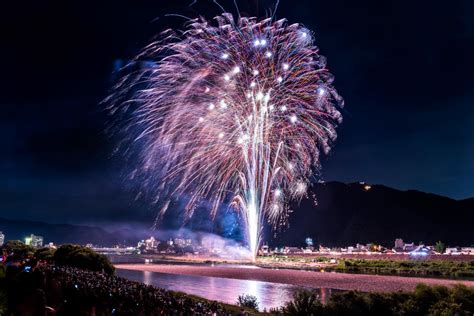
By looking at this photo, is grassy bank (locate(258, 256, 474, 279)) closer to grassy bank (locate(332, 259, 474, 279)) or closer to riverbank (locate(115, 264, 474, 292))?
grassy bank (locate(332, 259, 474, 279))

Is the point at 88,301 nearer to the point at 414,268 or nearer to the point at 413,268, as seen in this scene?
the point at 414,268

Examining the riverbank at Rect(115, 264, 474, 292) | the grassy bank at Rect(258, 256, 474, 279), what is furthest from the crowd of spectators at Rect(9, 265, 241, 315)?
the grassy bank at Rect(258, 256, 474, 279)

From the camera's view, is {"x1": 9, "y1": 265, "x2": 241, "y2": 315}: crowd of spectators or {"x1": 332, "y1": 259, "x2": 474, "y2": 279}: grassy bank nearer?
{"x1": 9, "y1": 265, "x2": 241, "y2": 315}: crowd of spectators

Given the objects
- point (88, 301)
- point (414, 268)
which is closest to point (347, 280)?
point (414, 268)

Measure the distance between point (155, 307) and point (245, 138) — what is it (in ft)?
76.8

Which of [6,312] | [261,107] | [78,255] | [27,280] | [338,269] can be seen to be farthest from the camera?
[338,269]

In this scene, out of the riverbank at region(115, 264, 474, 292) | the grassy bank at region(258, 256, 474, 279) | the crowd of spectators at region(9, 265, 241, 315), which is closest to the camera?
the crowd of spectators at region(9, 265, 241, 315)

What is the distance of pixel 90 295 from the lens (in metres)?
16.4

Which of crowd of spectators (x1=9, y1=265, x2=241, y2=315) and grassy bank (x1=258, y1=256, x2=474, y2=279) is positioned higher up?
crowd of spectators (x1=9, y1=265, x2=241, y2=315)

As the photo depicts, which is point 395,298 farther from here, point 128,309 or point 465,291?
point 128,309

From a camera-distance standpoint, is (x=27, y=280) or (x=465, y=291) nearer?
(x=27, y=280)

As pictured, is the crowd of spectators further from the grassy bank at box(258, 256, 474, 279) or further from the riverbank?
the grassy bank at box(258, 256, 474, 279)

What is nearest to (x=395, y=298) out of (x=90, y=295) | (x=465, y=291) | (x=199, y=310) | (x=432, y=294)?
(x=432, y=294)

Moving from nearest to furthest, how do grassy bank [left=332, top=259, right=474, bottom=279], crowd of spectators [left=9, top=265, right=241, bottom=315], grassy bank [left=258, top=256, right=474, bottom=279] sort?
crowd of spectators [left=9, top=265, right=241, bottom=315] → grassy bank [left=258, top=256, right=474, bottom=279] → grassy bank [left=332, top=259, right=474, bottom=279]
